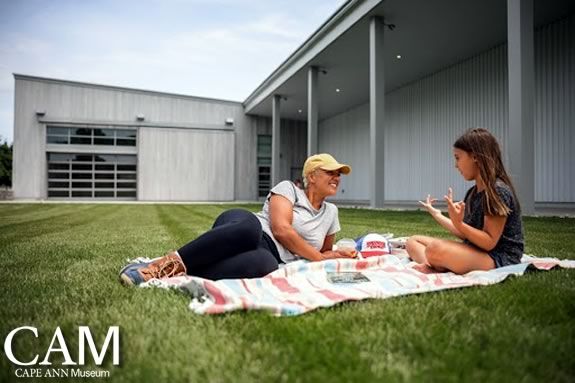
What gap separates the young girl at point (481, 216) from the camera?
120 inches

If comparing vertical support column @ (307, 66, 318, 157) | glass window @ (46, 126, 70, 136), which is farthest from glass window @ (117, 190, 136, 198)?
vertical support column @ (307, 66, 318, 157)

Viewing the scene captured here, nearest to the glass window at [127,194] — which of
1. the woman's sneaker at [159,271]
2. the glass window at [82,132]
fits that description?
the glass window at [82,132]

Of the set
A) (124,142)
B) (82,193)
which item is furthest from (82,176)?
(124,142)

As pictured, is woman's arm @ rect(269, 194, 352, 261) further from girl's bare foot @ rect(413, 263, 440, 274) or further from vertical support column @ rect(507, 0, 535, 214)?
vertical support column @ rect(507, 0, 535, 214)

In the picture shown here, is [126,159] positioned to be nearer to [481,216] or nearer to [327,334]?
[481,216]

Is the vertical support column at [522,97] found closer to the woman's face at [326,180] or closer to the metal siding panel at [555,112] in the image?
the metal siding panel at [555,112]

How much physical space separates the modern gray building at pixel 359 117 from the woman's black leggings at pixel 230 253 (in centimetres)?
854

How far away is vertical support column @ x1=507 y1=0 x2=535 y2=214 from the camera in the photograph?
9625 millimetres

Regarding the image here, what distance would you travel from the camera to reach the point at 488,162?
3076mm

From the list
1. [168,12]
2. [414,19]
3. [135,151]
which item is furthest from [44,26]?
[414,19]

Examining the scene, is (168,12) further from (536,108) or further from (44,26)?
(536,108)

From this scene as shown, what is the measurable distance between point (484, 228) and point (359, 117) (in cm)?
2628

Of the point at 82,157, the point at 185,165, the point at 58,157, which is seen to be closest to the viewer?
the point at 58,157

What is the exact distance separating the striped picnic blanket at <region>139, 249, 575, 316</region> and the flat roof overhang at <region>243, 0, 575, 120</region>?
1167cm
